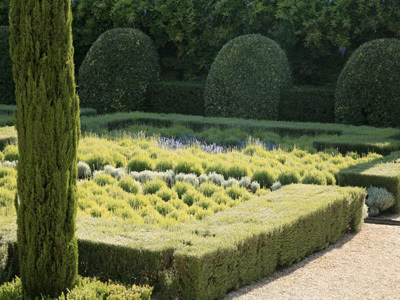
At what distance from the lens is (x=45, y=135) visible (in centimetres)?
438

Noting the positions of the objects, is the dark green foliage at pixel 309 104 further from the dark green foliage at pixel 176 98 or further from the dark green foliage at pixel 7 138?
the dark green foliage at pixel 7 138

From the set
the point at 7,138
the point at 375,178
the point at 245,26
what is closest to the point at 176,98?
the point at 245,26

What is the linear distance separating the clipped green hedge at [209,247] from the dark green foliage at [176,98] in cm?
912

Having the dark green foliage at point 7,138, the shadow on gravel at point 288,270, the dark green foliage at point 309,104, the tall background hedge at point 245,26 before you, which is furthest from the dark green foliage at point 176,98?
the shadow on gravel at point 288,270

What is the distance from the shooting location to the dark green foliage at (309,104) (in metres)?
14.2

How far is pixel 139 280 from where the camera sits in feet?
17.3

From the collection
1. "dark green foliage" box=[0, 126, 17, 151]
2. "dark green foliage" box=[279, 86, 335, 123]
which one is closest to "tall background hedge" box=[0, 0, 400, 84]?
"dark green foliage" box=[279, 86, 335, 123]

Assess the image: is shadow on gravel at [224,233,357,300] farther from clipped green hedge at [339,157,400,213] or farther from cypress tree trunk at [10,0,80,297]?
cypress tree trunk at [10,0,80,297]

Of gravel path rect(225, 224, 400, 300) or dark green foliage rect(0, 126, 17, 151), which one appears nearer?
gravel path rect(225, 224, 400, 300)

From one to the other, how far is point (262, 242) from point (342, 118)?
816 centimetres

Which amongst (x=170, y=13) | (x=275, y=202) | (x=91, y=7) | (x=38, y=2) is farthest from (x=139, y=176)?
(x=91, y=7)

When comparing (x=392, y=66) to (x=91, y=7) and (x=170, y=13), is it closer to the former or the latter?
(x=170, y=13)

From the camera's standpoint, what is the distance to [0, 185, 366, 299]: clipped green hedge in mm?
5027

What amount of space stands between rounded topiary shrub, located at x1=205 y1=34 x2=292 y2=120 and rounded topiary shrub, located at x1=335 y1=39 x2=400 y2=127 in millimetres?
1426
